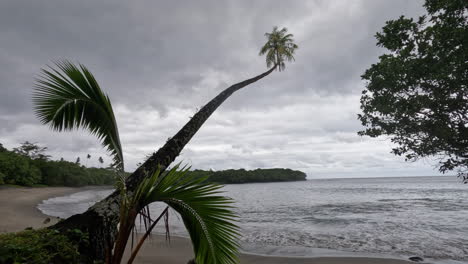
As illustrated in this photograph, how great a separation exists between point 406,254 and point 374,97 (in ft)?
16.8

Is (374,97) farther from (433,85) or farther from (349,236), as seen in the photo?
(349,236)

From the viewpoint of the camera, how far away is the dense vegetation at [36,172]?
35775 millimetres

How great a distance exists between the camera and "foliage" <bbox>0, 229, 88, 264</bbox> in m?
1.90

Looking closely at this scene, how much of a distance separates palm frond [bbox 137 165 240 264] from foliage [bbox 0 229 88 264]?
2.97ft

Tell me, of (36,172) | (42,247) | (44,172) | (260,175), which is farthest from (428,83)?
(260,175)

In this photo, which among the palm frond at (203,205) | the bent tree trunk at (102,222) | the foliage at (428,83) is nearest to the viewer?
the palm frond at (203,205)

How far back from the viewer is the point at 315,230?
11.2m

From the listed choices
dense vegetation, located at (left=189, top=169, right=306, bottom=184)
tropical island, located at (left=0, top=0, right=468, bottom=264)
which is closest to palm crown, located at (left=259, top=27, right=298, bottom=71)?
tropical island, located at (left=0, top=0, right=468, bottom=264)

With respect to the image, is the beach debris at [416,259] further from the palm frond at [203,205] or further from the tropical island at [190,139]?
the palm frond at [203,205]

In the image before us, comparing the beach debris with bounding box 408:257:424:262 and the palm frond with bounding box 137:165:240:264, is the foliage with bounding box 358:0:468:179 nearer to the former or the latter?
the beach debris with bounding box 408:257:424:262

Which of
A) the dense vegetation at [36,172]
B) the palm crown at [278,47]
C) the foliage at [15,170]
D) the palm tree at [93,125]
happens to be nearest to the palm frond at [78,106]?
the palm tree at [93,125]

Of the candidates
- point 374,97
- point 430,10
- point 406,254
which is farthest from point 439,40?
point 406,254

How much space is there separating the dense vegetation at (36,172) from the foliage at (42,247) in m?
20.7

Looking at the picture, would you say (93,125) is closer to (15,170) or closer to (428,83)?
(428,83)
